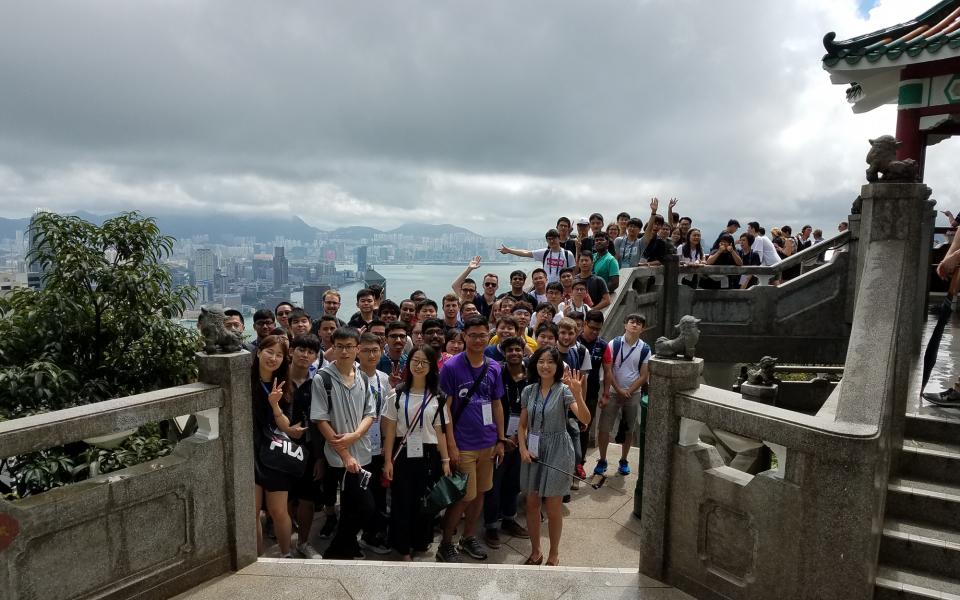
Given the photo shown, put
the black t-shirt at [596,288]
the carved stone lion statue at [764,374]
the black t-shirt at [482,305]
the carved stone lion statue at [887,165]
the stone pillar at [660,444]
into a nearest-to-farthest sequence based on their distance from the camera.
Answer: the carved stone lion statue at [887,165]
the stone pillar at [660,444]
the carved stone lion statue at [764,374]
the black t-shirt at [482,305]
the black t-shirt at [596,288]

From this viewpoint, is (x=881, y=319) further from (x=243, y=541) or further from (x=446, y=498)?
(x=243, y=541)

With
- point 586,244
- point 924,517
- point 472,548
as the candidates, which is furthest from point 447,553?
point 586,244

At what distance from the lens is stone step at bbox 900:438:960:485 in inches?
174

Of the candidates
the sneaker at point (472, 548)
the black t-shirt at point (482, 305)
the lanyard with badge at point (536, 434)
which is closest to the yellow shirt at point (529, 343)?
the lanyard with badge at point (536, 434)

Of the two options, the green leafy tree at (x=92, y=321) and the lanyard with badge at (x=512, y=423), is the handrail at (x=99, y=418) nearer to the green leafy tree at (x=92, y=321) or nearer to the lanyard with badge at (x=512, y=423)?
the green leafy tree at (x=92, y=321)

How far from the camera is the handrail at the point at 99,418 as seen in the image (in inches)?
130

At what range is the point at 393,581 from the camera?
439 cm

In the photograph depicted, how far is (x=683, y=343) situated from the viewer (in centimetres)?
423

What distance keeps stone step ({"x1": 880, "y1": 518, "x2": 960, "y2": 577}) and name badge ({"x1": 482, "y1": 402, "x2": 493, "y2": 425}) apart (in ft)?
10.2

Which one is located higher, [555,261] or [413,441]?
[555,261]

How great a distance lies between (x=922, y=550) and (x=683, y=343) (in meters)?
2.11

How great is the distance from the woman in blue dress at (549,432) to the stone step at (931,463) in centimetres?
257

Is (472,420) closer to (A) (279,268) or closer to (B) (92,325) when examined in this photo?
(B) (92,325)

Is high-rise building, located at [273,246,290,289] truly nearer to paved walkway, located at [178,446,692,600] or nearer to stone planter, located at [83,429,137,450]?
stone planter, located at [83,429,137,450]
